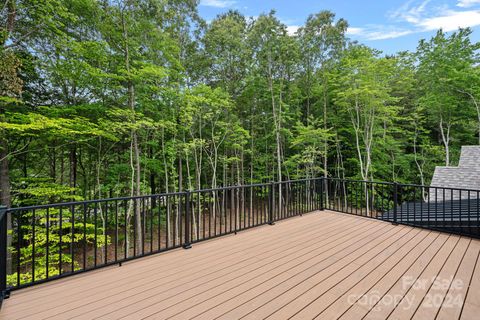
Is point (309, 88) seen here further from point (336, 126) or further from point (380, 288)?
point (380, 288)

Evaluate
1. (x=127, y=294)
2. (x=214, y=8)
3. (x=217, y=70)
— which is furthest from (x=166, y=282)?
(x=214, y=8)

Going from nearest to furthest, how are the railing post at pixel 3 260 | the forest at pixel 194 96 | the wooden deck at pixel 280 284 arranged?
the wooden deck at pixel 280 284
the railing post at pixel 3 260
the forest at pixel 194 96

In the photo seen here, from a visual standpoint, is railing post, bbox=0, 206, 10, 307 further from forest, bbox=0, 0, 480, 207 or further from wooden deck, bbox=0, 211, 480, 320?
forest, bbox=0, 0, 480, 207

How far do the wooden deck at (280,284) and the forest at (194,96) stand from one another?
173 inches

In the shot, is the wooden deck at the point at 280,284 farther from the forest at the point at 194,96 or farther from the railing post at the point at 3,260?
the forest at the point at 194,96

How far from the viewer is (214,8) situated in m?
11.0

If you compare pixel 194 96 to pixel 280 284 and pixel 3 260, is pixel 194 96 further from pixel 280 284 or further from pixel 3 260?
pixel 280 284

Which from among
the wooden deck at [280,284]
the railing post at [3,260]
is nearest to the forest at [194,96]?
the railing post at [3,260]

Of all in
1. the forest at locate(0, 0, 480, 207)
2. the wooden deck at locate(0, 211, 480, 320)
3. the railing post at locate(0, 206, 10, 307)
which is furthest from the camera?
the forest at locate(0, 0, 480, 207)

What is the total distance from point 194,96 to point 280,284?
8149 millimetres

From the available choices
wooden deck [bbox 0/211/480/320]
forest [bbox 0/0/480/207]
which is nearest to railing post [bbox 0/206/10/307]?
wooden deck [bbox 0/211/480/320]

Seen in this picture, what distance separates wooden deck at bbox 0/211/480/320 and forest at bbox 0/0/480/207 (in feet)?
14.4

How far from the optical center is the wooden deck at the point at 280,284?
68.3 inches

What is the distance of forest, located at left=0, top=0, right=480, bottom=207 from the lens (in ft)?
20.9
